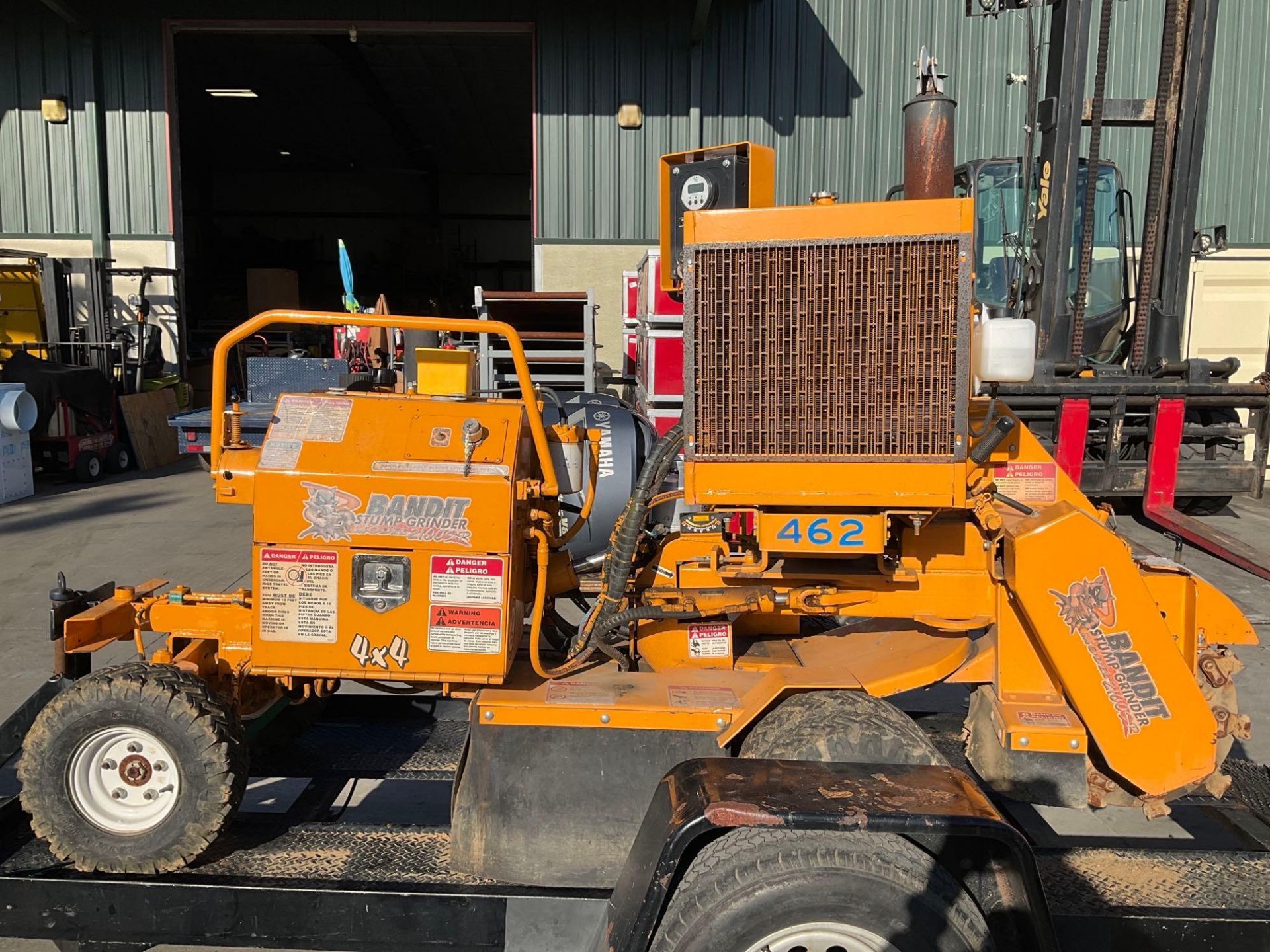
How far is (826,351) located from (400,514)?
1.33 meters

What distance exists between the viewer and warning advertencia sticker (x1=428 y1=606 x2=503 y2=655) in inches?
115

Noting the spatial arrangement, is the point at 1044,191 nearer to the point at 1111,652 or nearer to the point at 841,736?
the point at 1111,652

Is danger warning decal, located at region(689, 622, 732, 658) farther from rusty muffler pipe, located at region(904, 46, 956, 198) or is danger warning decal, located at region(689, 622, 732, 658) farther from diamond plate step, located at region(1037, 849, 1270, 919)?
rusty muffler pipe, located at region(904, 46, 956, 198)

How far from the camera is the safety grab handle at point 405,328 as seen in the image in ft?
9.50

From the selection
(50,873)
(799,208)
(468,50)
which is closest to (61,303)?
(468,50)

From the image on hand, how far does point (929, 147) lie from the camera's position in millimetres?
3328

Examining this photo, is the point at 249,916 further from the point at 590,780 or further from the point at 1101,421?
the point at 1101,421

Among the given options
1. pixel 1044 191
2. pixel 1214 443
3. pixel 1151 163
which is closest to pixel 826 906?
pixel 1214 443

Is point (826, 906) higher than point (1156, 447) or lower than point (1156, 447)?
lower

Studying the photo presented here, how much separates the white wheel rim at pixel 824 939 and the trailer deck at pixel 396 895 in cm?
61

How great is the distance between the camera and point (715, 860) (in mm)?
2297

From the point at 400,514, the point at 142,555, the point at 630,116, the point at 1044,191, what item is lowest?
the point at 142,555

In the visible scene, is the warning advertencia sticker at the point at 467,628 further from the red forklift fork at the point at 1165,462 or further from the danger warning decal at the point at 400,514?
the red forklift fork at the point at 1165,462

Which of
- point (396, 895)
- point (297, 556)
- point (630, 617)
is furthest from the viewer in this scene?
point (630, 617)
